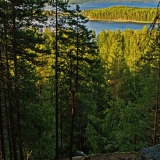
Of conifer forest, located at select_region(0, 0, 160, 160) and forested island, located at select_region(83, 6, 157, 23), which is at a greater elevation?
forested island, located at select_region(83, 6, 157, 23)

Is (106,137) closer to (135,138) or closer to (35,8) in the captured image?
(135,138)

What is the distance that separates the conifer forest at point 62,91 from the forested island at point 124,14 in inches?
3565

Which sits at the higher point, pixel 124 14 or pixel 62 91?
→ pixel 124 14

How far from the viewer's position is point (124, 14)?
126750 millimetres

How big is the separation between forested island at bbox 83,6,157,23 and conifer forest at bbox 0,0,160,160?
297 ft

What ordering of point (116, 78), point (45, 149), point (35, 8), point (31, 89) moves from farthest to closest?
point (116, 78), point (45, 149), point (35, 8), point (31, 89)

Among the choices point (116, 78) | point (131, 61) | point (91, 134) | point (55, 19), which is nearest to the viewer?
point (55, 19)

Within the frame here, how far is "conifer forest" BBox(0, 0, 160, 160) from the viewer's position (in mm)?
9266

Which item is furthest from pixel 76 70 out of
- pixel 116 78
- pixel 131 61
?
pixel 131 61

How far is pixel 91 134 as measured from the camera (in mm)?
20438

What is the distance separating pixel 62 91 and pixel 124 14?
119 meters

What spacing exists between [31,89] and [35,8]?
5.84m

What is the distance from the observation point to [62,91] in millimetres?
14305

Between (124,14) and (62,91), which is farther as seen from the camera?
(124,14)
